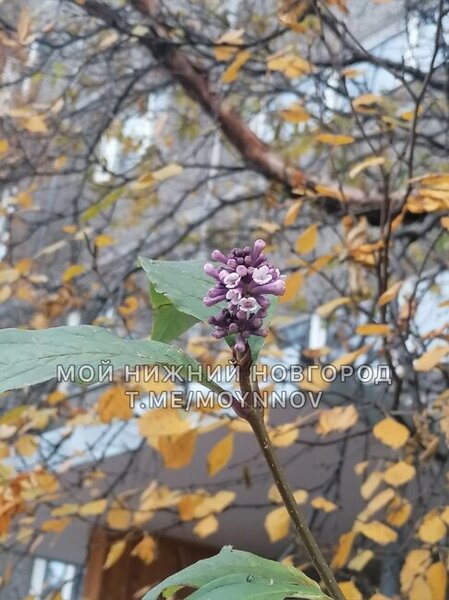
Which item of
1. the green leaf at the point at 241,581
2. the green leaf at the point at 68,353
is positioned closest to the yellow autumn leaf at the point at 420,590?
the green leaf at the point at 241,581

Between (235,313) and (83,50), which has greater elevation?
(83,50)

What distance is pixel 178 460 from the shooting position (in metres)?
1.83

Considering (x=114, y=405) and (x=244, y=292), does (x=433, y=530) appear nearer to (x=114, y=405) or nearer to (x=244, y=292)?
(x=114, y=405)

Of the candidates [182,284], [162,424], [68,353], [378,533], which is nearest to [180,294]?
[182,284]

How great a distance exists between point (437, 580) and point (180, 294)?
49.1 inches

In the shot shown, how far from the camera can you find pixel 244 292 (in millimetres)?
632

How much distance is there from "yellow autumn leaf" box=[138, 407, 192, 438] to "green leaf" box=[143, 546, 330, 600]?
1.03 meters

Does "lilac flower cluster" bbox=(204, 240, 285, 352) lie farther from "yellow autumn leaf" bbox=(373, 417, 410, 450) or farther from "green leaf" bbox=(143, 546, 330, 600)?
"yellow autumn leaf" bbox=(373, 417, 410, 450)

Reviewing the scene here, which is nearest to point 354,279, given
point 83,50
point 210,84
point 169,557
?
point 210,84

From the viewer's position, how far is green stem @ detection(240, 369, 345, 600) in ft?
2.12

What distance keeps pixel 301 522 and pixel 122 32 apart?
7.33ft

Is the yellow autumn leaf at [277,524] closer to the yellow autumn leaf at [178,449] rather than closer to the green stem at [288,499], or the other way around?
the yellow autumn leaf at [178,449]

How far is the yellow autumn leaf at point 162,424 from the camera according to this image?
1.71 m

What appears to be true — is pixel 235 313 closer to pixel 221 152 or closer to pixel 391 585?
pixel 391 585
